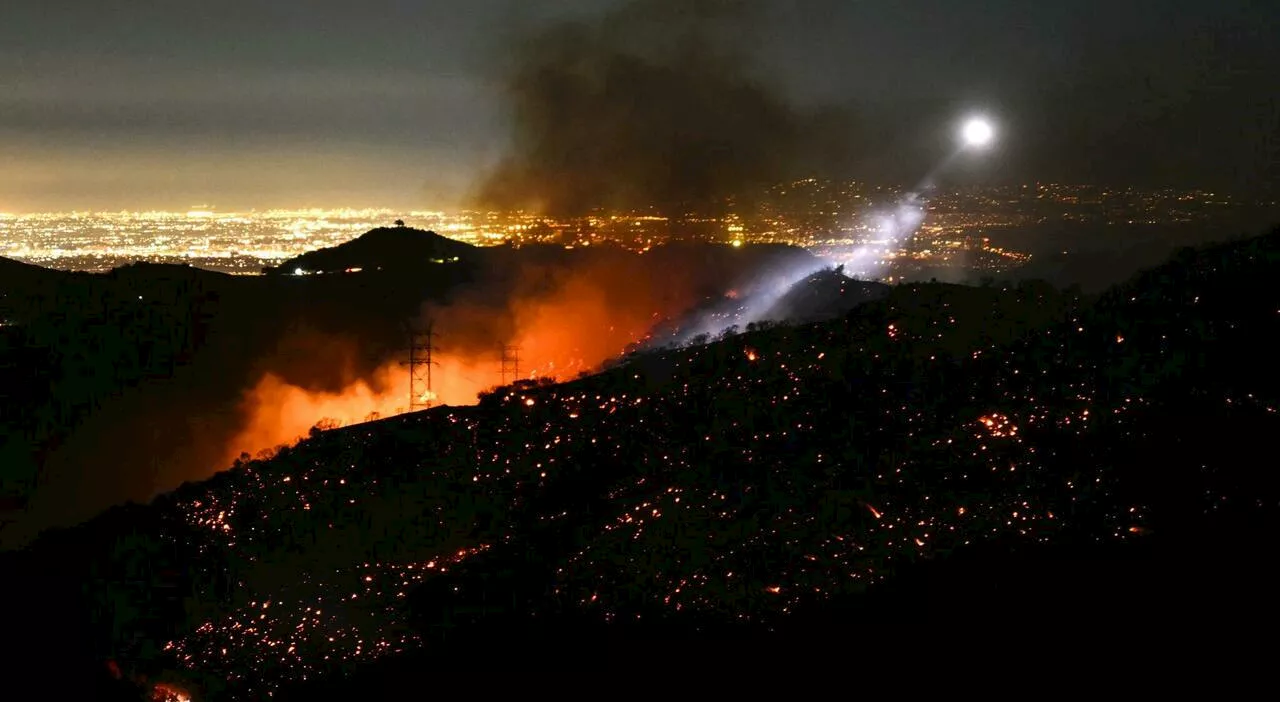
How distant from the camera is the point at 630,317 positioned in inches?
1426

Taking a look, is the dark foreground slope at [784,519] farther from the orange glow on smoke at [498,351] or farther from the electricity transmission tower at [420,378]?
the electricity transmission tower at [420,378]

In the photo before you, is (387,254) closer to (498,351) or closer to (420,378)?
(498,351)

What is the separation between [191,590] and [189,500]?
1926 millimetres

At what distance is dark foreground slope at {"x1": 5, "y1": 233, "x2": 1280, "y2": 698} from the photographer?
583cm

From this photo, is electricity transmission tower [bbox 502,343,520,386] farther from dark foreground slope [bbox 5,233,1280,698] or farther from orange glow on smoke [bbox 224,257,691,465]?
dark foreground slope [bbox 5,233,1280,698]

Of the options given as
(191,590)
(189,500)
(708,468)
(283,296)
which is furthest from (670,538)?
(283,296)

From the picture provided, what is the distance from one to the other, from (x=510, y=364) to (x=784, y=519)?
82.2ft

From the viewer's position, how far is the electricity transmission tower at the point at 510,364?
98.7 ft

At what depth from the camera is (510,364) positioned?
31.5 meters

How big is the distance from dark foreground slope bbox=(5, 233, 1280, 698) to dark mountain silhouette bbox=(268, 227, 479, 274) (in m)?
32.2

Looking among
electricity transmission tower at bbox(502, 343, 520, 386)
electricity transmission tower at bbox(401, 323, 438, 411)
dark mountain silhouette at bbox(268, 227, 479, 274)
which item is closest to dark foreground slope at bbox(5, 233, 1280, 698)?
electricity transmission tower at bbox(401, 323, 438, 411)

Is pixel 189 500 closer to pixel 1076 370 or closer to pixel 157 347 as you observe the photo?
pixel 1076 370

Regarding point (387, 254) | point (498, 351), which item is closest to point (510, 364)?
point (498, 351)

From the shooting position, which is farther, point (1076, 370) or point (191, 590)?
point (191, 590)
